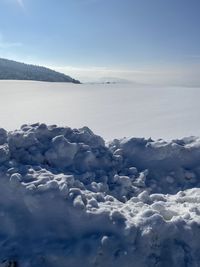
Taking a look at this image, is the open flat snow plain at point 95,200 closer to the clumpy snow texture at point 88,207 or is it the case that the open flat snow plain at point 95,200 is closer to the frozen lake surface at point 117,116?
the clumpy snow texture at point 88,207

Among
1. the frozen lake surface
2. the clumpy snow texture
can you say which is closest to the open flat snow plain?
the clumpy snow texture

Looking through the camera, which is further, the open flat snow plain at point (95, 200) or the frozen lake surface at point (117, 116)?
the frozen lake surface at point (117, 116)

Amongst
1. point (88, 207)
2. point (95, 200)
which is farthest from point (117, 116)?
point (88, 207)

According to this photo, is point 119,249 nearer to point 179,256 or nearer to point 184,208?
point 179,256

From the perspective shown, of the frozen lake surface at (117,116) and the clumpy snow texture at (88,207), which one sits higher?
the clumpy snow texture at (88,207)

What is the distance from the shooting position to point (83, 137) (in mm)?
3973

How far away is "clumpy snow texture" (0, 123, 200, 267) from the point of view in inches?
95.3

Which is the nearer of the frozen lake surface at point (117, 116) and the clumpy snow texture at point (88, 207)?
the clumpy snow texture at point (88, 207)

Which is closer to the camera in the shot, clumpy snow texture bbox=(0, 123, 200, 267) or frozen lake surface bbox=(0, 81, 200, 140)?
clumpy snow texture bbox=(0, 123, 200, 267)

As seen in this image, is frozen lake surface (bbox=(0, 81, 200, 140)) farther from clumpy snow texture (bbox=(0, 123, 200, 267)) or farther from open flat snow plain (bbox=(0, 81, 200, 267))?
clumpy snow texture (bbox=(0, 123, 200, 267))

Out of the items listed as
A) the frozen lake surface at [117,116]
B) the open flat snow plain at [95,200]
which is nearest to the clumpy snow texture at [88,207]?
the open flat snow plain at [95,200]

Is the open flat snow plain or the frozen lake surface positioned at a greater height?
the open flat snow plain

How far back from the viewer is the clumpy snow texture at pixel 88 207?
242 centimetres

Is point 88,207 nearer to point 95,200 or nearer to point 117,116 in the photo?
point 95,200
